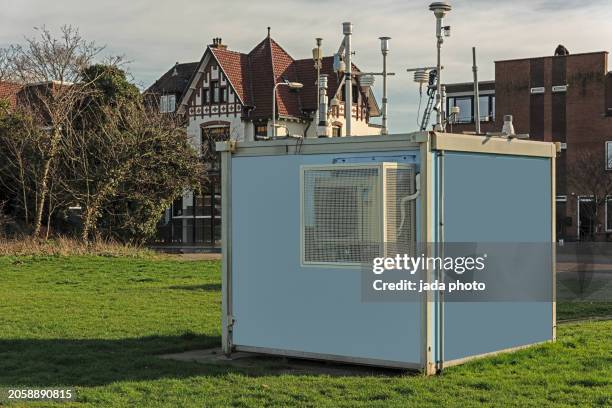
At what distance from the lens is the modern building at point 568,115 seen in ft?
167

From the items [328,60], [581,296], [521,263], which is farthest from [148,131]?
[521,263]

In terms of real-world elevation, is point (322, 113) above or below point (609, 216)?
above

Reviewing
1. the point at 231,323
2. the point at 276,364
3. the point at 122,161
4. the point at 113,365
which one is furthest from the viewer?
the point at 122,161

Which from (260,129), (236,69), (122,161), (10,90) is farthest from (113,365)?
(236,69)

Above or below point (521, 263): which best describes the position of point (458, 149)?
above

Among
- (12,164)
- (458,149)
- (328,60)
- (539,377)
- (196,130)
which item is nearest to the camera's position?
(539,377)

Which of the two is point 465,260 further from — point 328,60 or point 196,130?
point 196,130

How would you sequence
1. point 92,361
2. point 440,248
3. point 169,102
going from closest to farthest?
point 440,248
point 92,361
point 169,102

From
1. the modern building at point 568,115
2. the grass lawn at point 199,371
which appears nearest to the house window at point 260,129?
the modern building at point 568,115

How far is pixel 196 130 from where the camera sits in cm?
5238

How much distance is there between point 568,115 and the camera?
55594mm

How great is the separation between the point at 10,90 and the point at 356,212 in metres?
30.4

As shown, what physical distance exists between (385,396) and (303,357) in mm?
1960

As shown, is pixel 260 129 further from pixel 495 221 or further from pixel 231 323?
pixel 495 221
